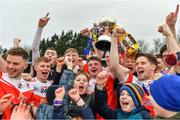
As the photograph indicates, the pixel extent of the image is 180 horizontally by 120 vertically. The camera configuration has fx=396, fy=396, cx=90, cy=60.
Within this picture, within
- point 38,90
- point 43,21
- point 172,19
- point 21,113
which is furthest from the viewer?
point 43,21

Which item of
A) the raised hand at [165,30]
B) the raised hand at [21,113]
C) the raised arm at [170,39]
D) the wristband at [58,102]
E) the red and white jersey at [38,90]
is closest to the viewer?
the raised hand at [21,113]

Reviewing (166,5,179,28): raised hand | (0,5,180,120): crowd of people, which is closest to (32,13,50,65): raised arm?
(0,5,180,120): crowd of people

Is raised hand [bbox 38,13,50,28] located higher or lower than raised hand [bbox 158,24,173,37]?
higher

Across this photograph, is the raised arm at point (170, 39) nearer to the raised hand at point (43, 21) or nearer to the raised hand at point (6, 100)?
the raised hand at point (43, 21)

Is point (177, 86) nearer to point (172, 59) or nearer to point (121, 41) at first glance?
point (172, 59)

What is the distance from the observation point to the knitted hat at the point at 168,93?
2572 mm

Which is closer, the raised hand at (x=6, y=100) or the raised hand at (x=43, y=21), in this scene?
the raised hand at (x=6, y=100)

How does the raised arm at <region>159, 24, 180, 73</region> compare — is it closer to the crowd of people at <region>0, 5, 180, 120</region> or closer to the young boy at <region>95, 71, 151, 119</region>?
the crowd of people at <region>0, 5, 180, 120</region>

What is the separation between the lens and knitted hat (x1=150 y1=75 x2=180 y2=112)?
2.57 m

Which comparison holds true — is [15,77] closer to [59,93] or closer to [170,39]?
[59,93]

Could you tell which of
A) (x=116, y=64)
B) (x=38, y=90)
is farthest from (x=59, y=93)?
(x=38, y=90)

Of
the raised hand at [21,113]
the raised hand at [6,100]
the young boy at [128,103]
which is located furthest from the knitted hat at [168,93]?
the young boy at [128,103]

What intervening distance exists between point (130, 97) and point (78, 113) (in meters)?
0.62

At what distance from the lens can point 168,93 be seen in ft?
8.52
